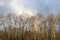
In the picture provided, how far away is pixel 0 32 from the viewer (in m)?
19.3

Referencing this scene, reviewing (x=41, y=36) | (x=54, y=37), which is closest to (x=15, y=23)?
(x=41, y=36)

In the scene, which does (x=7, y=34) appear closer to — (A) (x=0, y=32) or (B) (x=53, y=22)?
(A) (x=0, y=32)

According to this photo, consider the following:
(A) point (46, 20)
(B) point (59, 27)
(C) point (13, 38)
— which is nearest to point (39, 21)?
(A) point (46, 20)

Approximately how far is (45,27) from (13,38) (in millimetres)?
4025

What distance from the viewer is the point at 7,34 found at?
1934 cm

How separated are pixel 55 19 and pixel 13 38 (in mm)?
5497

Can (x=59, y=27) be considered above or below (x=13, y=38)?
above

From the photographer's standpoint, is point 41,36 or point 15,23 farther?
point 15,23

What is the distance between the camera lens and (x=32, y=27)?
18.9 m

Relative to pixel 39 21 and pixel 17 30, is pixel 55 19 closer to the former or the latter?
pixel 39 21

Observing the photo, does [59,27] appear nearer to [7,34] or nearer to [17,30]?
[17,30]

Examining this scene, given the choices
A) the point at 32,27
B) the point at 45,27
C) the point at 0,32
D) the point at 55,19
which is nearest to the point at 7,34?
the point at 0,32

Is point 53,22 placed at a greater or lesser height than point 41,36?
greater

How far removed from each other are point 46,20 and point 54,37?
2241mm
